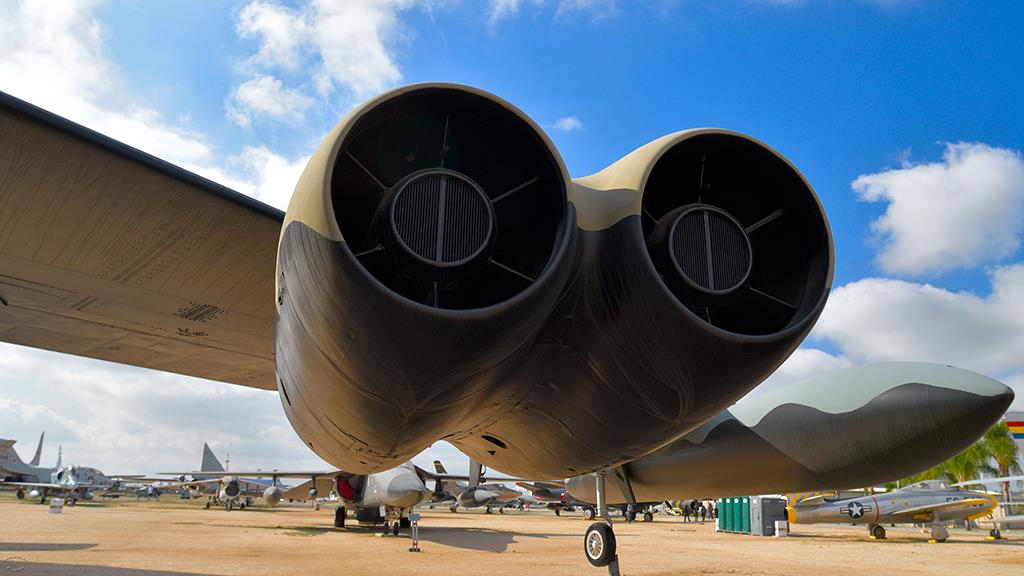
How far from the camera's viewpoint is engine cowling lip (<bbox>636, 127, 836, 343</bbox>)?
2.38 metres

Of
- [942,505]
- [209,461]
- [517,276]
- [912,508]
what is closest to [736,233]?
[517,276]

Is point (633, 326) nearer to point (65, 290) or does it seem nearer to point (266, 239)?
point (266, 239)

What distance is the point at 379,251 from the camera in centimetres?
221

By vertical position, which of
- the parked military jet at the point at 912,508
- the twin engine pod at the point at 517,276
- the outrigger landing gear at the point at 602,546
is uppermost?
the twin engine pod at the point at 517,276

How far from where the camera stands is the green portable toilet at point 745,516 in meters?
25.4

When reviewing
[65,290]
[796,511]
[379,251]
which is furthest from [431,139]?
[796,511]

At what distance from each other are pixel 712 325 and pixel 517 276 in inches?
33.7

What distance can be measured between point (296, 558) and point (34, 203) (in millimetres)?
10782

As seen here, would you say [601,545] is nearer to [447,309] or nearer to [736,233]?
[736,233]

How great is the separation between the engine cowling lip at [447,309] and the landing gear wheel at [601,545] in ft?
11.7

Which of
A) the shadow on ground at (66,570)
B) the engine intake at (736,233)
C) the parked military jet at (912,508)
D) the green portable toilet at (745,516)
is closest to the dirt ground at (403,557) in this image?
the shadow on ground at (66,570)

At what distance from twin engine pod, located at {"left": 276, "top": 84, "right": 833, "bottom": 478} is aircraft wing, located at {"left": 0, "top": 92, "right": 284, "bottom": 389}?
0.76 metres

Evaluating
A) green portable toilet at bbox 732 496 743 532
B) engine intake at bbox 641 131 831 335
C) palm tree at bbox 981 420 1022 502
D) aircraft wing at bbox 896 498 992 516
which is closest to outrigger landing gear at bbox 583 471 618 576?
engine intake at bbox 641 131 831 335

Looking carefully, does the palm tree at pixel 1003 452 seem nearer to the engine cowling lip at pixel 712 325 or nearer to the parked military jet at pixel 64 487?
the engine cowling lip at pixel 712 325
